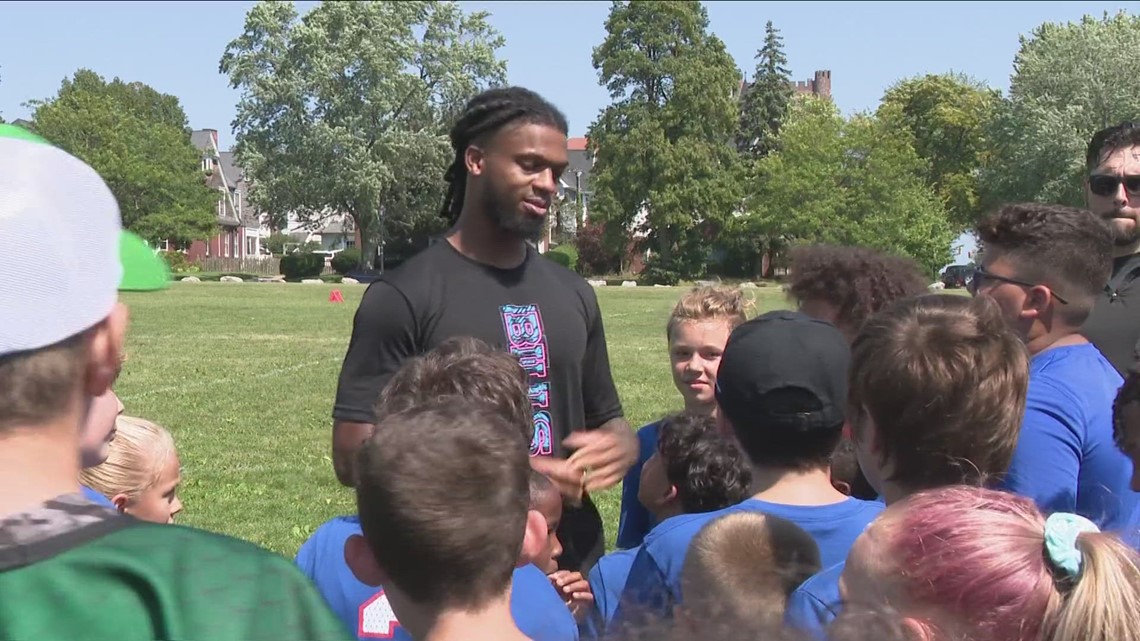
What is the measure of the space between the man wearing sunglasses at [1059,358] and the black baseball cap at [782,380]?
455 millimetres

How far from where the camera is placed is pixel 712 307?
4.43 metres

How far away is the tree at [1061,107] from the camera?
158 ft

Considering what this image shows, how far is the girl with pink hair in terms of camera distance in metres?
1.75

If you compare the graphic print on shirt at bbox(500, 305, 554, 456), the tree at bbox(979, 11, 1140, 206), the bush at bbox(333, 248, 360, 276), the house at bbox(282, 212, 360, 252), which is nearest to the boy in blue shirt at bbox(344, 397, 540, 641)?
the graphic print on shirt at bbox(500, 305, 554, 456)

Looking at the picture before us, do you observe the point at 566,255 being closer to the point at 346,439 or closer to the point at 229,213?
the point at 229,213

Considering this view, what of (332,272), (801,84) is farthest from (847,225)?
(801,84)

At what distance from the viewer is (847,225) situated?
67.9 metres

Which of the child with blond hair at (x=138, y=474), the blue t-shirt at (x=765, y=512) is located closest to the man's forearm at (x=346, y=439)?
the child with blond hair at (x=138, y=474)

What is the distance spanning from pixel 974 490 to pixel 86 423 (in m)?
1.45

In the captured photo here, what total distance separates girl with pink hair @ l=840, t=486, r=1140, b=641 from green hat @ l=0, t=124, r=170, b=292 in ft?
3.58

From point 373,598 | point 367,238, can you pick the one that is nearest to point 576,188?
point 367,238

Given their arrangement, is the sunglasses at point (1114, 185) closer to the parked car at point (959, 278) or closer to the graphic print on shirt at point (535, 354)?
the parked car at point (959, 278)

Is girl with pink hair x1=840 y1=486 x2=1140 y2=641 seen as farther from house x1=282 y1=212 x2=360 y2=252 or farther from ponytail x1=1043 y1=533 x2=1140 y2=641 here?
house x1=282 y1=212 x2=360 y2=252

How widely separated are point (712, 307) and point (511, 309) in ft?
3.64
